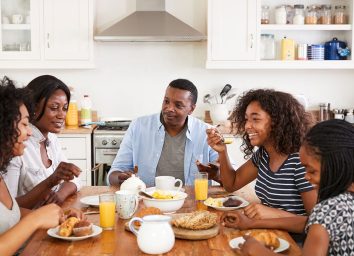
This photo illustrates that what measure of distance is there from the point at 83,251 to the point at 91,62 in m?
3.13

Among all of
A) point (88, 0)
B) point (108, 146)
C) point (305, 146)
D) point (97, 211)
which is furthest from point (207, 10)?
point (305, 146)

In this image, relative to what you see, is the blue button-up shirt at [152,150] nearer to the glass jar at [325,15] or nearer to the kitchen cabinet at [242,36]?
the kitchen cabinet at [242,36]

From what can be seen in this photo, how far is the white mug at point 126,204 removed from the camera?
6.86 feet

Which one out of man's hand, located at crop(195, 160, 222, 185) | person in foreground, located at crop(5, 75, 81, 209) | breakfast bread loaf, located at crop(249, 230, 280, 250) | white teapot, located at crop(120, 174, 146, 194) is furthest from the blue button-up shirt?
breakfast bread loaf, located at crop(249, 230, 280, 250)

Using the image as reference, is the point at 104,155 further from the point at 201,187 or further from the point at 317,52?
the point at 201,187

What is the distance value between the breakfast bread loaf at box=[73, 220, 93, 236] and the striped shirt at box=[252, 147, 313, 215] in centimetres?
81

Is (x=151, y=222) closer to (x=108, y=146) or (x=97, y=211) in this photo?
(x=97, y=211)

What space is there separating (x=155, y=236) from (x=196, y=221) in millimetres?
243

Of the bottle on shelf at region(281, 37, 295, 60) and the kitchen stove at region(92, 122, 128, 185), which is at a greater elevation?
Answer: the bottle on shelf at region(281, 37, 295, 60)

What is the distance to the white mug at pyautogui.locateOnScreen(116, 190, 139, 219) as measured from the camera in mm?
2090

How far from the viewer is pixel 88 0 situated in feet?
15.3

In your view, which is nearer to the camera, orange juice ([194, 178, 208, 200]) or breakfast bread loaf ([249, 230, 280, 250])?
breakfast bread loaf ([249, 230, 280, 250])

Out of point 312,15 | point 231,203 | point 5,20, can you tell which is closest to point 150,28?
point 5,20

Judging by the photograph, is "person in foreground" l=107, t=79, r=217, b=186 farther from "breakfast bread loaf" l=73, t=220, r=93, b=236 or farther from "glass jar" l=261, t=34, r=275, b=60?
"glass jar" l=261, t=34, r=275, b=60
